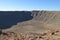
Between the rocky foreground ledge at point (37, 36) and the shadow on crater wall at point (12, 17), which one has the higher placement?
the rocky foreground ledge at point (37, 36)

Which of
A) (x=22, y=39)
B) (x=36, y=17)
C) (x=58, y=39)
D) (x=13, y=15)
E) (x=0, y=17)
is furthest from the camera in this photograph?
(x=36, y=17)

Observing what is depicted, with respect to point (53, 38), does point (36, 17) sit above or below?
below

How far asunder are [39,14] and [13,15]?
87.7 ft

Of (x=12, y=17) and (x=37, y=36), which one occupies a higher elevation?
(x=37, y=36)

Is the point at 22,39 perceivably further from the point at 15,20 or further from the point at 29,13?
the point at 29,13

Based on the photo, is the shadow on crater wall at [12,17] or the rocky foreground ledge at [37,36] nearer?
the rocky foreground ledge at [37,36]

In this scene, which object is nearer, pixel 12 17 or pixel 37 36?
pixel 37 36

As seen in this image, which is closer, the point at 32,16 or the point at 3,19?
the point at 3,19

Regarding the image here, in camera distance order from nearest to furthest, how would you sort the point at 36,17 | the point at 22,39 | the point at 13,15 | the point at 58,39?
→ the point at 58,39
the point at 22,39
the point at 13,15
the point at 36,17

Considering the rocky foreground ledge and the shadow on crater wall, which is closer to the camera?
the rocky foreground ledge

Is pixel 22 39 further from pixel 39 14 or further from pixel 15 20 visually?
pixel 39 14

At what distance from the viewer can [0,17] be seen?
13775 cm

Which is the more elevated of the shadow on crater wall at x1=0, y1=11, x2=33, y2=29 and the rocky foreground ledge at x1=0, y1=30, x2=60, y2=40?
the rocky foreground ledge at x1=0, y1=30, x2=60, y2=40

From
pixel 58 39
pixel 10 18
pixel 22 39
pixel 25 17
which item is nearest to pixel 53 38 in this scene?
pixel 58 39
